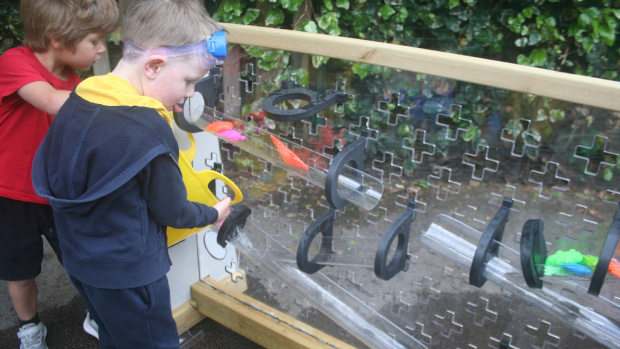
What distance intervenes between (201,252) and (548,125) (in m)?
1.24

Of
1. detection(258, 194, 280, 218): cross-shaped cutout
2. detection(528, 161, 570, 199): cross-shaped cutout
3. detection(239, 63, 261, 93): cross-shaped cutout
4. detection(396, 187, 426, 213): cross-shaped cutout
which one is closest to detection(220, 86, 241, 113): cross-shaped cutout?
detection(239, 63, 261, 93): cross-shaped cutout

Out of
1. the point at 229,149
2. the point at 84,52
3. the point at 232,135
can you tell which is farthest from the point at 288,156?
the point at 84,52

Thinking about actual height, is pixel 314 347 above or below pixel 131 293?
below

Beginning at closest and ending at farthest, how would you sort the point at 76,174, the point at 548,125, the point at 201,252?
the point at 76,174
the point at 548,125
the point at 201,252

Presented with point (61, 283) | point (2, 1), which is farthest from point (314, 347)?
point (2, 1)

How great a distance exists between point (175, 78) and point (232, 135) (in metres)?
0.33

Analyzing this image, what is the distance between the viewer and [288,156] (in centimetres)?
117

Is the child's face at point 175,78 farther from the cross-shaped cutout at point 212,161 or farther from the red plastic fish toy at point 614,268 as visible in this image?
the red plastic fish toy at point 614,268

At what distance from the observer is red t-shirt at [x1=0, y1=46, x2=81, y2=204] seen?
4.02 ft

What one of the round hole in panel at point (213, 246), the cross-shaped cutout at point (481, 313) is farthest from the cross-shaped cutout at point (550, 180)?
the round hole in panel at point (213, 246)

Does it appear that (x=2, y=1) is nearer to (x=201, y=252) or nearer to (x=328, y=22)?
(x=328, y=22)

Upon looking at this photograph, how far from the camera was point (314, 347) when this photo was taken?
1392mm

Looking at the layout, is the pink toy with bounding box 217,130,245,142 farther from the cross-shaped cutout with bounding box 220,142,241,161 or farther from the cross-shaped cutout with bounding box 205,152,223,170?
the cross-shaped cutout with bounding box 205,152,223,170

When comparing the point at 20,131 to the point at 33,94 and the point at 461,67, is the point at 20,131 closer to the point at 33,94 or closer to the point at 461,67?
the point at 33,94
